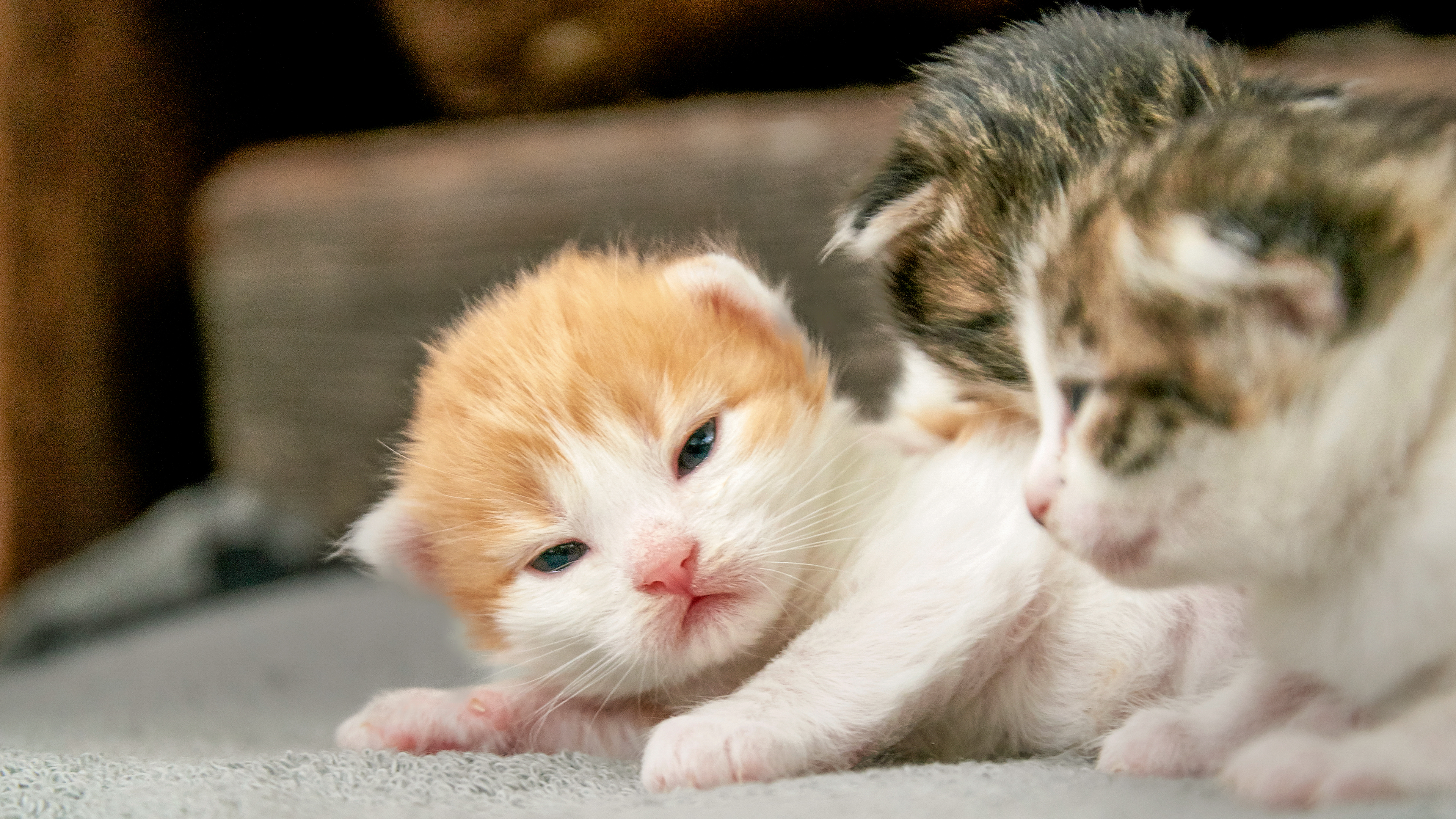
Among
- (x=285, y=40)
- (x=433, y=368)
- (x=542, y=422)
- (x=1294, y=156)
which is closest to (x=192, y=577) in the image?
(x=285, y=40)

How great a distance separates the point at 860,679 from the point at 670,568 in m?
0.18

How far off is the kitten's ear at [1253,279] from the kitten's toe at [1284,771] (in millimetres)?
241

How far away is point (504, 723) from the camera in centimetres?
102

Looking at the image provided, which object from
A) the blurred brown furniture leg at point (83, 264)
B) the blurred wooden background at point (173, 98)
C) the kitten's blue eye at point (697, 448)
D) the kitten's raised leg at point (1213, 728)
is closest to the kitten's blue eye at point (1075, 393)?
the kitten's raised leg at point (1213, 728)

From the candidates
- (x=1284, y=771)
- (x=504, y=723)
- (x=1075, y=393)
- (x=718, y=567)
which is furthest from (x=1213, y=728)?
(x=504, y=723)

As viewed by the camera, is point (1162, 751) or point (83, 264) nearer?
point (1162, 751)

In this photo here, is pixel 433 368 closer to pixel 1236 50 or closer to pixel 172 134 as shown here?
pixel 1236 50

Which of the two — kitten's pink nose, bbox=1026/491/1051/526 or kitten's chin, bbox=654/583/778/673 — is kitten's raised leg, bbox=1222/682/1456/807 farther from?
kitten's chin, bbox=654/583/778/673

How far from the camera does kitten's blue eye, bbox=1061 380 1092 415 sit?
726 mm

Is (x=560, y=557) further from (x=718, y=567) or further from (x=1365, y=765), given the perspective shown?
(x=1365, y=765)

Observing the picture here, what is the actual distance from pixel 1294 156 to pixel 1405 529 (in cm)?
23

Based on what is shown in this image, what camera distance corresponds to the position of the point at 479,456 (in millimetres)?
984

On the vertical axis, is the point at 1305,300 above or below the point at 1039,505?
above

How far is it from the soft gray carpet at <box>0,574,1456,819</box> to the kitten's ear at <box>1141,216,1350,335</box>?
27 centimetres
